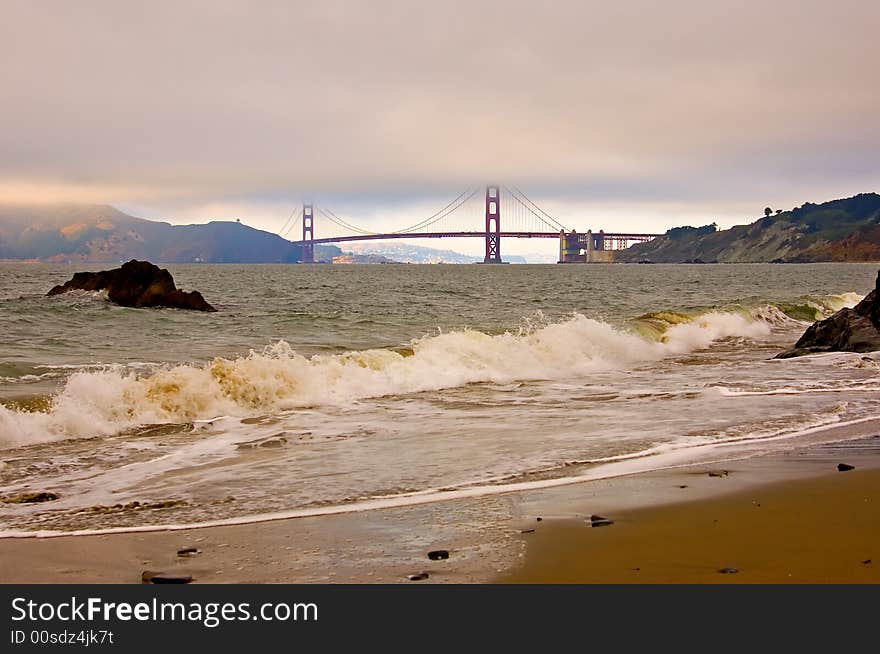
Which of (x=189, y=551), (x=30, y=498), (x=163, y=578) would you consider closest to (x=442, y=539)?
(x=189, y=551)

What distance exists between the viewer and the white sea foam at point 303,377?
26.2ft

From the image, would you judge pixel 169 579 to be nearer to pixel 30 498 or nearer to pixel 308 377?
pixel 30 498

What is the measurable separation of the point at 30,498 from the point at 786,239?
171250 millimetres

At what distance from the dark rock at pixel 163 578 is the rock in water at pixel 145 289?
70.1ft

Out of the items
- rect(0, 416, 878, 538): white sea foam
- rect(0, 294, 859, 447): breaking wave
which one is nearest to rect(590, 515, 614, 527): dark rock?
rect(0, 416, 878, 538): white sea foam

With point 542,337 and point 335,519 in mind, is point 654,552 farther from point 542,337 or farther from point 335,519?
point 542,337

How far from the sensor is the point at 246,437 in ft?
24.3

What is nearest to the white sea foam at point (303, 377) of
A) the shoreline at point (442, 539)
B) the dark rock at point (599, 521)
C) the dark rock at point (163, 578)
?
the shoreline at point (442, 539)

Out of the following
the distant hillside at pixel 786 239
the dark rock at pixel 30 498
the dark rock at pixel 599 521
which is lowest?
the dark rock at pixel 30 498

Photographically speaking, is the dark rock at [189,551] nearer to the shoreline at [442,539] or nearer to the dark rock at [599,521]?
the shoreline at [442,539]

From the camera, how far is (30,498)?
519 cm

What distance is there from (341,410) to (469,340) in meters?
4.76

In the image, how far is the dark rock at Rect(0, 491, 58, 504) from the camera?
514 centimetres
